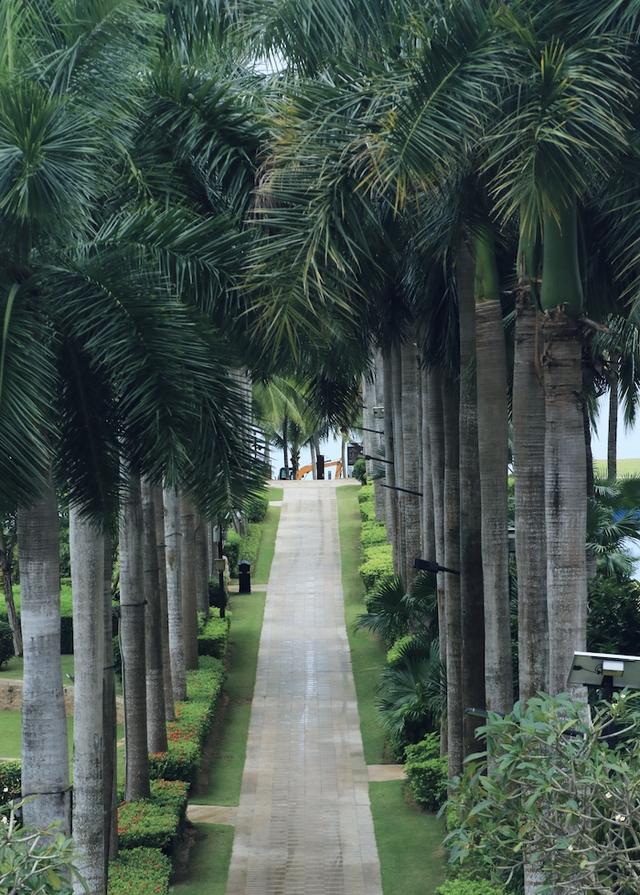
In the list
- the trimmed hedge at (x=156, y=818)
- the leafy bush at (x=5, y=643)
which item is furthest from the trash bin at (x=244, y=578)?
the trimmed hedge at (x=156, y=818)

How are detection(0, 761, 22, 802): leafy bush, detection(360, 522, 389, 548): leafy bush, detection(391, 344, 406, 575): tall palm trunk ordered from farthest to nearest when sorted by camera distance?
detection(360, 522, 389, 548): leafy bush < detection(391, 344, 406, 575): tall palm trunk < detection(0, 761, 22, 802): leafy bush

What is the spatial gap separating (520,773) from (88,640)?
6354mm

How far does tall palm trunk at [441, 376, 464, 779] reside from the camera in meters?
15.7

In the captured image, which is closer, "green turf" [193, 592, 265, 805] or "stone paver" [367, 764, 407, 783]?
"green turf" [193, 592, 265, 805]

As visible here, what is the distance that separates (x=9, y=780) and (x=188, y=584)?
5812mm

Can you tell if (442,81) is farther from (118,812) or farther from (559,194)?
(118,812)

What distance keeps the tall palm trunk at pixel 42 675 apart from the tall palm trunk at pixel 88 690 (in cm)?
138

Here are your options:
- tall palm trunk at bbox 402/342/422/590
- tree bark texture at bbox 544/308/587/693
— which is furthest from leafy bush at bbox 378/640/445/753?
tree bark texture at bbox 544/308/587/693

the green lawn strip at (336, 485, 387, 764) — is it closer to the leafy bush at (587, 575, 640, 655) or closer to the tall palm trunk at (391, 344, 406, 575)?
the tall palm trunk at (391, 344, 406, 575)

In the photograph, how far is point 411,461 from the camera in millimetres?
25969

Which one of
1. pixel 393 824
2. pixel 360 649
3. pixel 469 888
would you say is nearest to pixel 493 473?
pixel 469 888

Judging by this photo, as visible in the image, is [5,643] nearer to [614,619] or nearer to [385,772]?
[385,772]

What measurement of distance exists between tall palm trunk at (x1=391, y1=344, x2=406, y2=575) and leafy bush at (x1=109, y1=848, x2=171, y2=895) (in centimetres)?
1144

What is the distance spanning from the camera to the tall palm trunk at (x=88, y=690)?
43.4ft
